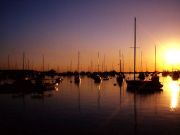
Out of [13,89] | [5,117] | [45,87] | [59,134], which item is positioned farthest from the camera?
[45,87]

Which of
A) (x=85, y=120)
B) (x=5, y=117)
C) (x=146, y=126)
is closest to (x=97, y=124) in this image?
(x=85, y=120)

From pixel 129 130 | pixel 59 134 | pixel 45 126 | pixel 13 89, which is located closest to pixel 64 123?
pixel 45 126

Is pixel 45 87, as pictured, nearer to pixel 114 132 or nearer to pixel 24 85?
pixel 24 85

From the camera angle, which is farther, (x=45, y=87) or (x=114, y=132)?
(x=45, y=87)

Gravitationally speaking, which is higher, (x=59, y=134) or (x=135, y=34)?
(x=135, y=34)

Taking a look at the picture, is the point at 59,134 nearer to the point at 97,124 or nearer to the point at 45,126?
the point at 45,126

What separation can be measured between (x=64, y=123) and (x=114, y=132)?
236 inches

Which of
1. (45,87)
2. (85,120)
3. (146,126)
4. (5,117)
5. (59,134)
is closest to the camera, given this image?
(59,134)

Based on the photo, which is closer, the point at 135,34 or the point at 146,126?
the point at 146,126

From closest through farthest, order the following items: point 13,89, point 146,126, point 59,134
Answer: point 59,134 → point 146,126 → point 13,89

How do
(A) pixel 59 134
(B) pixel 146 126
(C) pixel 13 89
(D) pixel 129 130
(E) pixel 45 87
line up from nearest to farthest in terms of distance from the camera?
(A) pixel 59 134, (D) pixel 129 130, (B) pixel 146 126, (C) pixel 13 89, (E) pixel 45 87

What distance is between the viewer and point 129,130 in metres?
25.0

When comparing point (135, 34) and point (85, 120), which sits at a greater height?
point (135, 34)

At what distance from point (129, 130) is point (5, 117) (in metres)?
14.3
